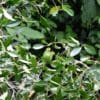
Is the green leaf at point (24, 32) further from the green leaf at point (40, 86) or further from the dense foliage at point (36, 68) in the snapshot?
the green leaf at point (40, 86)

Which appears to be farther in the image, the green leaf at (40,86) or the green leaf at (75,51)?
the green leaf at (75,51)

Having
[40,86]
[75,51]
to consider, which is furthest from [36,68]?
[75,51]

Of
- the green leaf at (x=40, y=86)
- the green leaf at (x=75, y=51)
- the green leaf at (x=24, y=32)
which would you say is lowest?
the green leaf at (x=40, y=86)

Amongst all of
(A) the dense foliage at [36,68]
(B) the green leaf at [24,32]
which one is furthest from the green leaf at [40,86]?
(B) the green leaf at [24,32]

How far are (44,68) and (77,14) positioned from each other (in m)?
1.07

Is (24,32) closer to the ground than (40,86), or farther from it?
farther from it

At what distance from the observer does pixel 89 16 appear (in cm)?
199

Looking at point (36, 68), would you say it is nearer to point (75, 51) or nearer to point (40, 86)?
point (40, 86)

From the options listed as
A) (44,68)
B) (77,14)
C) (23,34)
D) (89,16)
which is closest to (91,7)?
(89,16)

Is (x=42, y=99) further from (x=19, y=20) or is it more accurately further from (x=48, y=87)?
(x=19, y=20)

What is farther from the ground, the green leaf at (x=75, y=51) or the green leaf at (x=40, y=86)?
the green leaf at (x=75, y=51)

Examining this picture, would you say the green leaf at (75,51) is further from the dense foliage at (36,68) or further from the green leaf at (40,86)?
the green leaf at (40,86)

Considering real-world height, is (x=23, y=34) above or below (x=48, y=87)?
above

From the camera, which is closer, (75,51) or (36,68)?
(36,68)
